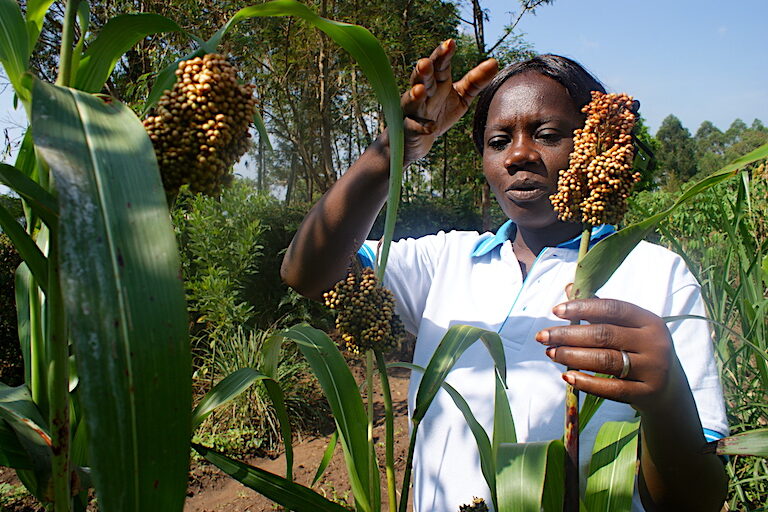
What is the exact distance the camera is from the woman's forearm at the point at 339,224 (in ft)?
3.47

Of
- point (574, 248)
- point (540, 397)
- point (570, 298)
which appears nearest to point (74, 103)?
point (570, 298)

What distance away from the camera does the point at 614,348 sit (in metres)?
0.75

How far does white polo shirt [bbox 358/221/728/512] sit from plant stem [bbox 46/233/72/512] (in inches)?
35.0

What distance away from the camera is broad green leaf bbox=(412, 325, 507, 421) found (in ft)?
2.52

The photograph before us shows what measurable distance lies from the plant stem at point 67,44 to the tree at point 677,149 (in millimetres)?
49988

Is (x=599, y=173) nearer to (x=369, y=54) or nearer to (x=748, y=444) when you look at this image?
(x=369, y=54)

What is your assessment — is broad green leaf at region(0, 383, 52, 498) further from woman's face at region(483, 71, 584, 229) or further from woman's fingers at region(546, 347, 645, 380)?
woman's face at region(483, 71, 584, 229)

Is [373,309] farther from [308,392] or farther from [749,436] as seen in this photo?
[308,392]

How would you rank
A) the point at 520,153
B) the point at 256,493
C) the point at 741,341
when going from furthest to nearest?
the point at 256,493 < the point at 741,341 < the point at 520,153

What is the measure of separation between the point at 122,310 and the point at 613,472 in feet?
2.58

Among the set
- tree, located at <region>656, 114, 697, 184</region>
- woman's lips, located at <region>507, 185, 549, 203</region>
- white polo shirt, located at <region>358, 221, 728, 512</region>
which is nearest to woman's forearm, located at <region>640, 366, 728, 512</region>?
white polo shirt, located at <region>358, 221, 728, 512</region>

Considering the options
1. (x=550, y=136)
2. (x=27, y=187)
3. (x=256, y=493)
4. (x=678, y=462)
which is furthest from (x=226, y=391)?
(x=256, y=493)

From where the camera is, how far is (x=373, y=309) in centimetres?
87

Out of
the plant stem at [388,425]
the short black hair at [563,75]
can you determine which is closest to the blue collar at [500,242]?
the short black hair at [563,75]
